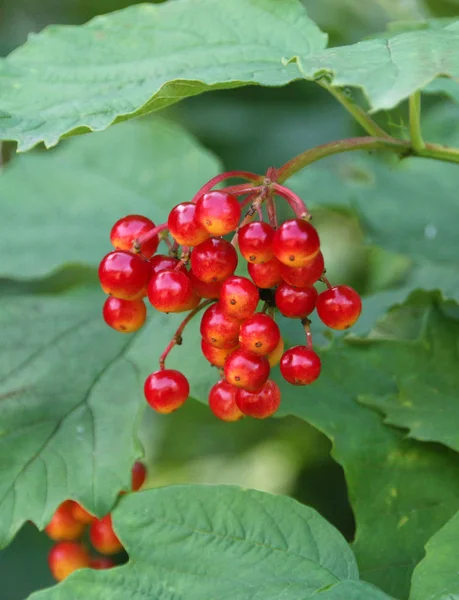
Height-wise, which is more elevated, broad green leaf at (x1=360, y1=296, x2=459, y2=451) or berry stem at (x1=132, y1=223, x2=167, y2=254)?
berry stem at (x1=132, y1=223, x2=167, y2=254)

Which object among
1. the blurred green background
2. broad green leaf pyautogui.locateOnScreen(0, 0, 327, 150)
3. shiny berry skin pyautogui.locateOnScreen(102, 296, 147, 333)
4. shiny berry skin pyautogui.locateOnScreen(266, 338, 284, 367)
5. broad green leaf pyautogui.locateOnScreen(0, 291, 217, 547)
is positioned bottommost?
the blurred green background

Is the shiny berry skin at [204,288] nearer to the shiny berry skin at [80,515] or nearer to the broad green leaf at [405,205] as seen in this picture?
the shiny berry skin at [80,515]

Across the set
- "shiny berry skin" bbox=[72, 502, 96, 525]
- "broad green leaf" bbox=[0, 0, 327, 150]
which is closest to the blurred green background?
"broad green leaf" bbox=[0, 0, 327, 150]

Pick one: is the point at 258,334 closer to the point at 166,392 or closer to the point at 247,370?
the point at 247,370

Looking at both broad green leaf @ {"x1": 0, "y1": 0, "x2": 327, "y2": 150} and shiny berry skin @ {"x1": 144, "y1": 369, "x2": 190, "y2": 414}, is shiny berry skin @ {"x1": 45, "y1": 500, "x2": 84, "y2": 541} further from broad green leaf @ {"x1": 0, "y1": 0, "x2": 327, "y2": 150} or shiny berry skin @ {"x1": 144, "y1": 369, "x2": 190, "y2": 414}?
broad green leaf @ {"x1": 0, "y1": 0, "x2": 327, "y2": 150}

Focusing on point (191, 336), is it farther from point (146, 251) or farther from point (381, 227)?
point (381, 227)

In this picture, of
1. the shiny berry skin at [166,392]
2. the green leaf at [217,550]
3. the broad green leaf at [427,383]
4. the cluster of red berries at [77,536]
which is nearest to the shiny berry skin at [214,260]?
the shiny berry skin at [166,392]
